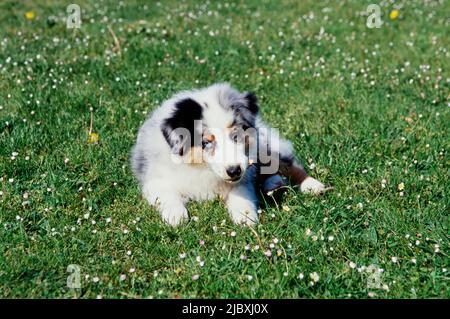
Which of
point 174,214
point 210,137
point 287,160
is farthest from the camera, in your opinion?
point 287,160

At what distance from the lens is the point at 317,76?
737 cm

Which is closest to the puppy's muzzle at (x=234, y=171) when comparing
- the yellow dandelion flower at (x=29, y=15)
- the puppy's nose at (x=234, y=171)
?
the puppy's nose at (x=234, y=171)

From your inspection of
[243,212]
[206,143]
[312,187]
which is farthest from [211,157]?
[312,187]

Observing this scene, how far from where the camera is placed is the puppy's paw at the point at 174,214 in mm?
4480

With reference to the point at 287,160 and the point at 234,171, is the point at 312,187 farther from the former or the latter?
the point at 234,171

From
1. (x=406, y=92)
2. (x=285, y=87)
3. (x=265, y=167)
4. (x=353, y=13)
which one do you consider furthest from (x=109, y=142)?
(x=353, y=13)

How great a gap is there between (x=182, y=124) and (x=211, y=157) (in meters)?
0.34

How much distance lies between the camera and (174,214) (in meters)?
4.54

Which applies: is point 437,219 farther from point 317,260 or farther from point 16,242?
point 16,242

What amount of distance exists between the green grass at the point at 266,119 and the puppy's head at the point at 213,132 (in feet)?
1.56

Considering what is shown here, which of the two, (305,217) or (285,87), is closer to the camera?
(305,217)

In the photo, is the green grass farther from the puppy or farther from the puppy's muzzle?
the puppy's muzzle

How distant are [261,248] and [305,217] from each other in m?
0.59

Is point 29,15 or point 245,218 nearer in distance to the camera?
point 245,218
